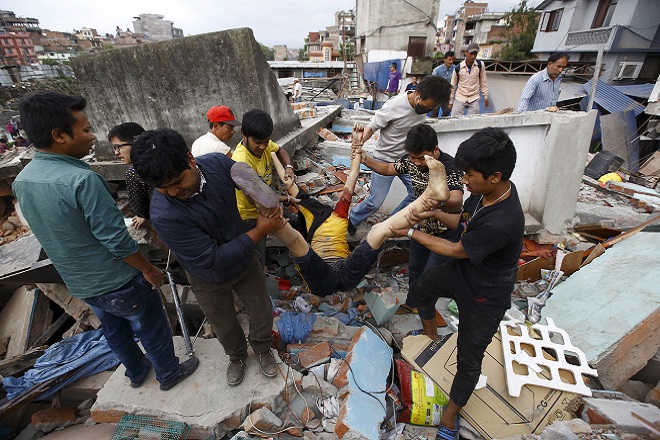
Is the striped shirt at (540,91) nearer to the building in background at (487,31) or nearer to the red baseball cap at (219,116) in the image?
the red baseball cap at (219,116)

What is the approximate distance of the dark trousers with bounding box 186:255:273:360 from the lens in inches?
83.1

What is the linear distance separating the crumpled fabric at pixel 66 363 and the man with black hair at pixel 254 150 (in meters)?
1.74

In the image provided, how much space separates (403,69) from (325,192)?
31.6 ft

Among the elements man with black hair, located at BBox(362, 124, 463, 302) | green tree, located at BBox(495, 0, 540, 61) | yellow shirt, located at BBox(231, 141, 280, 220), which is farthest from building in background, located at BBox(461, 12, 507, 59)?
yellow shirt, located at BBox(231, 141, 280, 220)

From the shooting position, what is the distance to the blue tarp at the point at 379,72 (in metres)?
12.8

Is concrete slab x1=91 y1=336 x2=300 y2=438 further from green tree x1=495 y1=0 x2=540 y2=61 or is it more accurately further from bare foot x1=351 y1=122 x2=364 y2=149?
green tree x1=495 y1=0 x2=540 y2=61

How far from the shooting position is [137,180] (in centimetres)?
255

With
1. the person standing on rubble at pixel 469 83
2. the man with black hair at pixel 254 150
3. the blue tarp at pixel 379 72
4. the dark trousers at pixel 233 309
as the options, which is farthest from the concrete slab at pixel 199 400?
the blue tarp at pixel 379 72

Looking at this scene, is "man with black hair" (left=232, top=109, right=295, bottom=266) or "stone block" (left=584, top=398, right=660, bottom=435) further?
"man with black hair" (left=232, top=109, right=295, bottom=266)

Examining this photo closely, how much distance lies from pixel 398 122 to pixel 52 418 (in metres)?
4.31

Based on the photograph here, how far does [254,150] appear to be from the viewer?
9.81 feet

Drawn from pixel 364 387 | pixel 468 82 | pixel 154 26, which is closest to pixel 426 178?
pixel 364 387

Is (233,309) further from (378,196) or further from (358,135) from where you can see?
(358,135)

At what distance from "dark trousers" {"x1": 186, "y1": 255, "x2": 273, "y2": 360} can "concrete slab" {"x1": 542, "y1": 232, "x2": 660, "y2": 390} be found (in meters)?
2.85
